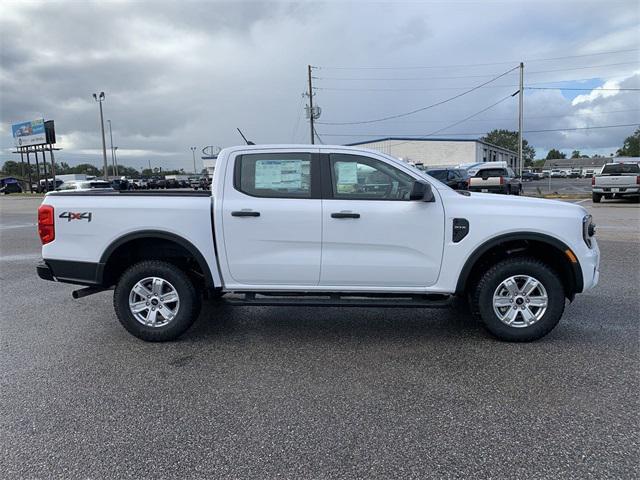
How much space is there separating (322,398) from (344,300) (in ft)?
3.91

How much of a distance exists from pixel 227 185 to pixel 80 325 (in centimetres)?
245

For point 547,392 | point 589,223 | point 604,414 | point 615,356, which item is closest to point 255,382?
point 547,392

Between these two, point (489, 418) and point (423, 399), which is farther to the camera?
point (423, 399)

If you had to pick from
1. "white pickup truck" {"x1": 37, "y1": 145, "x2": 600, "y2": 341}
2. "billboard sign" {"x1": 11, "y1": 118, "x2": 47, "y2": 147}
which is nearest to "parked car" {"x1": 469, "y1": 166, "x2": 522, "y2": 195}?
"white pickup truck" {"x1": 37, "y1": 145, "x2": 600, "y2": 341}

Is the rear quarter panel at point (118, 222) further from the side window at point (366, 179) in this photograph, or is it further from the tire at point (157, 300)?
the side window at point (366, 179)

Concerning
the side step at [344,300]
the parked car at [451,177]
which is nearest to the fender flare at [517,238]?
the side step at [344,300]

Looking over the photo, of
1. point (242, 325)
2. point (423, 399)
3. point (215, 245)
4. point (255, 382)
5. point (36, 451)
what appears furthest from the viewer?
point (242, 325)

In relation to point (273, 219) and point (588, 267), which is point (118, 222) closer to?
point (273, 219)

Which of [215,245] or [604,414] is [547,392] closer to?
[604,414]

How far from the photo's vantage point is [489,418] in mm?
Result: 3184

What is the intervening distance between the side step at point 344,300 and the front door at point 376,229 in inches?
6.0

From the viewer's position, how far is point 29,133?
5688 centimetres

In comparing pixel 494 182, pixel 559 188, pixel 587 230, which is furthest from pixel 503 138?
pixel 587 230

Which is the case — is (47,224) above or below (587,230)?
above
